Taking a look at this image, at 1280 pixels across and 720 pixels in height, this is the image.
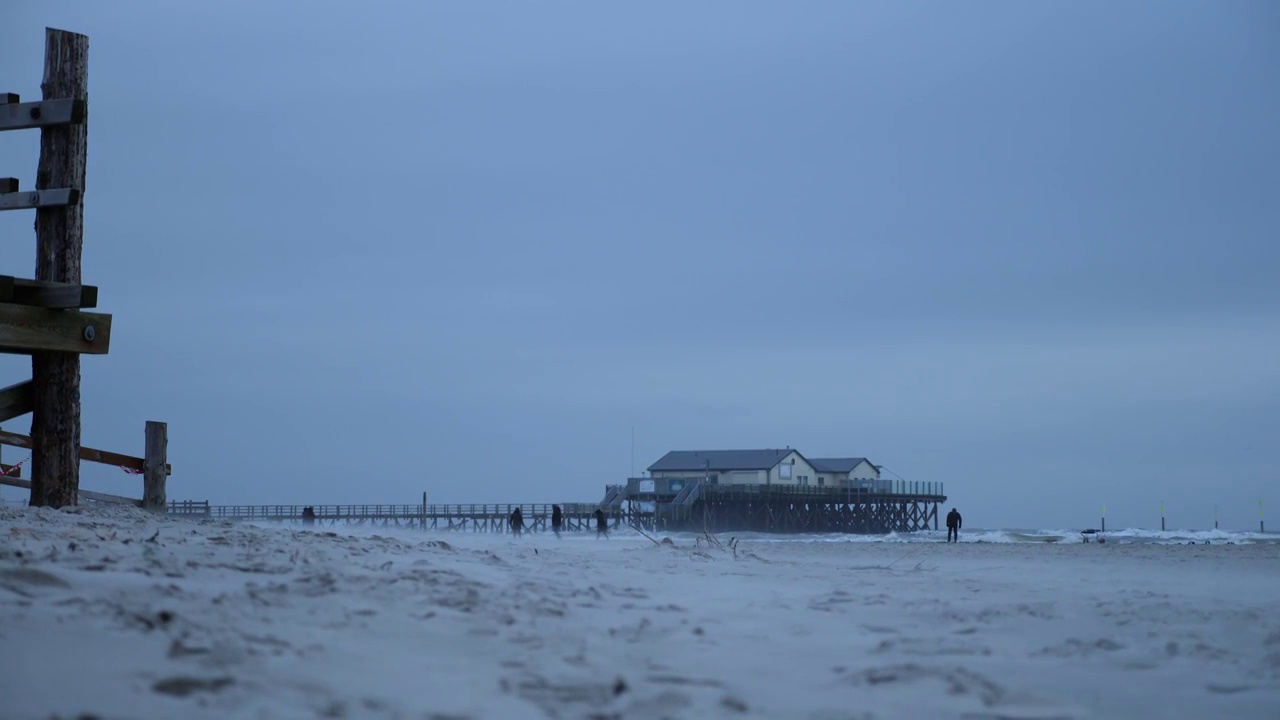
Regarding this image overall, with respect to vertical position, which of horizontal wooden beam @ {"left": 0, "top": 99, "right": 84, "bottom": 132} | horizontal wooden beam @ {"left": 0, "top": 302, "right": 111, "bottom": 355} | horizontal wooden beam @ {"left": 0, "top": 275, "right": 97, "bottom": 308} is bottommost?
horizontal wooden beam @ {"left": 0, "top": 302, "right": 111, "bottom": 355}

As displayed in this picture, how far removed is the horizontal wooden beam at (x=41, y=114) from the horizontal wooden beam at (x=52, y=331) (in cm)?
167

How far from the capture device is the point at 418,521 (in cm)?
6341

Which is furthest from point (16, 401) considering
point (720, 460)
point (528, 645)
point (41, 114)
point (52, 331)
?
point (720, 460)

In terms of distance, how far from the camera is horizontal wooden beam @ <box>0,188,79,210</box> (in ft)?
29.4

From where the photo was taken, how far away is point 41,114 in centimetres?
902

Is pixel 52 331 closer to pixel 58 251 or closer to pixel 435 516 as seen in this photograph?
pixel 58 251

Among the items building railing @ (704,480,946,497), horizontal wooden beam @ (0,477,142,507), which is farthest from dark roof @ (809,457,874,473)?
horizontal wooden beam @ (0,477,142,507)

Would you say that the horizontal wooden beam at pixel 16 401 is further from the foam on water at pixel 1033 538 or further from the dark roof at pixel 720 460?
the dark roof at pixel 720 460

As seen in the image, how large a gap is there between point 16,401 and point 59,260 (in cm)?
128

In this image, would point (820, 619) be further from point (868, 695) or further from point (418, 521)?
point (418, 521)

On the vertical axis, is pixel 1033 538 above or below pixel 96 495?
below

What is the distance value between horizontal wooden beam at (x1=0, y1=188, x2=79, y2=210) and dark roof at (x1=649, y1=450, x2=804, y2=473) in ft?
176

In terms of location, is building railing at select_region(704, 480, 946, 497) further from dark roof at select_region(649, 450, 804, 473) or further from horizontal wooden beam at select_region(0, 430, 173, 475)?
horizontal wooden beam at select_region(0, 430, 173, 475)

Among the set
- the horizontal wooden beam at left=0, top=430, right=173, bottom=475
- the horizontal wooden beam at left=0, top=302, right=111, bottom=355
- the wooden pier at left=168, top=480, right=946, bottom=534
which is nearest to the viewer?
the horizontal wooden beam at left=0, top=302, right=111, bottom=355
